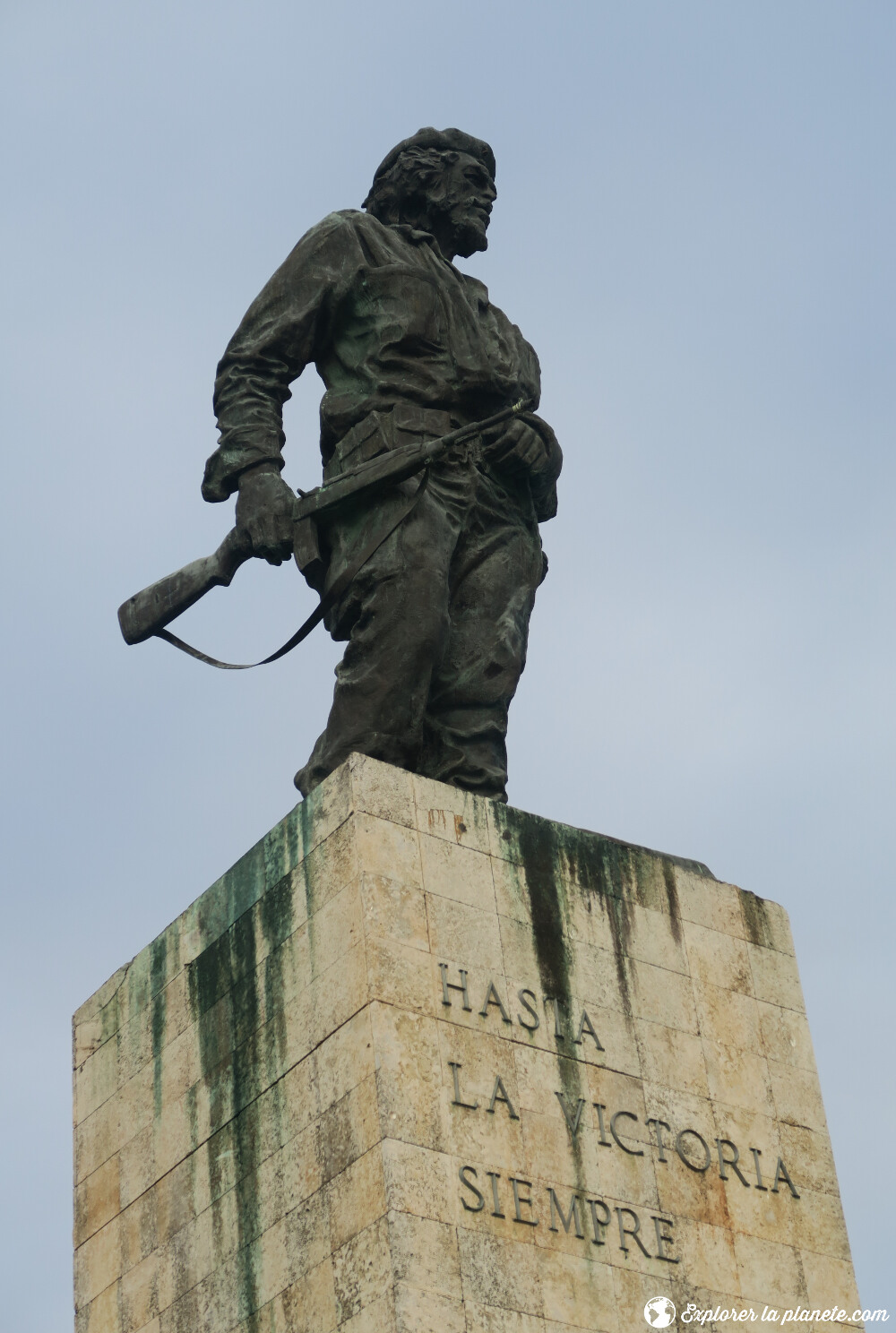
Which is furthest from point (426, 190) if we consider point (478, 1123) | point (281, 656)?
point (478, 1123)

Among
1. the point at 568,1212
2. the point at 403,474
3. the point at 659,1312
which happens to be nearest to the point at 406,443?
the point at 403,474

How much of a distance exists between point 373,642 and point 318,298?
219 cm

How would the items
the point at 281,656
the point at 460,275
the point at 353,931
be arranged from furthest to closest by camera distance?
the point at 460,275 < the point at 281,656 < the point at 353,931

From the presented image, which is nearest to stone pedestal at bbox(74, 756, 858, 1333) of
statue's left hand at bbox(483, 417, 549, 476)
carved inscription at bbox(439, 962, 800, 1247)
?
carved inscription at bbox(439, 962, 800, 1247)

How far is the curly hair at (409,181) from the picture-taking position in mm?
13477

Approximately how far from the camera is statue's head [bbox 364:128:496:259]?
44.2ft

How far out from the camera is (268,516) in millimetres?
12266

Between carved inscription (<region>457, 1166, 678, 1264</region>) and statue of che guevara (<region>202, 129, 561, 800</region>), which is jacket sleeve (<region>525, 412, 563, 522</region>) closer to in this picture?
statue of che guevara (<region>202, 129, 561, 800</region>)

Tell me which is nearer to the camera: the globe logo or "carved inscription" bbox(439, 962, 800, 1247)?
"carved inscription" bbox(439, 962, 800, 1247)

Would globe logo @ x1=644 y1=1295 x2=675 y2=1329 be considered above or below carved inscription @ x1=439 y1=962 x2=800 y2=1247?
below

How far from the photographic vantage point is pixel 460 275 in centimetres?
1344

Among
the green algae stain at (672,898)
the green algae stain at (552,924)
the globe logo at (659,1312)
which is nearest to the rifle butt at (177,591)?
the green algae stain at (552,924)

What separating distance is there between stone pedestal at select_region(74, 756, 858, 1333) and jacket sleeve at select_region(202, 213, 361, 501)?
2.38 meters

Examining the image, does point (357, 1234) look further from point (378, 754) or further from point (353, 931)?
point (378, 754)
